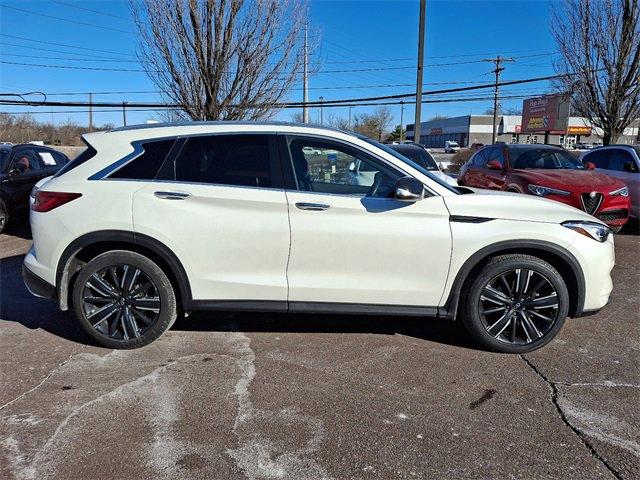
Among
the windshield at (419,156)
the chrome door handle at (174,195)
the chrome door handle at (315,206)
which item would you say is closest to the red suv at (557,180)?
the windshield at (419,156)

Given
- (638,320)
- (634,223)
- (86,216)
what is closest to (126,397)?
(86,216)

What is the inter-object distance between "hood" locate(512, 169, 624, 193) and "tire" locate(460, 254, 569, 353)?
4.43m

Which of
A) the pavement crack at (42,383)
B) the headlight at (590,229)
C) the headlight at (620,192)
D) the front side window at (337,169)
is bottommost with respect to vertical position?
the pavement crack at (42,383)

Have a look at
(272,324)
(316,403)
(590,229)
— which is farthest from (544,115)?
(316,403)

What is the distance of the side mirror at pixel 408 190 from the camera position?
143 inches

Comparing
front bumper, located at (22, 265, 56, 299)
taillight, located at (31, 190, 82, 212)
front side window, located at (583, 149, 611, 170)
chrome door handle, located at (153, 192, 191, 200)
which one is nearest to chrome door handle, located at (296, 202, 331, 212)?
chrome door handle, located at (153, 192, 191, 200)

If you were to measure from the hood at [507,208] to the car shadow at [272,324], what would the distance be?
114 cm

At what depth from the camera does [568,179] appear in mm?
7922

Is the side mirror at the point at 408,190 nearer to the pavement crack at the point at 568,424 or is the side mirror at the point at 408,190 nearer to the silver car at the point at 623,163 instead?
the pavement crack at the point at 568,424

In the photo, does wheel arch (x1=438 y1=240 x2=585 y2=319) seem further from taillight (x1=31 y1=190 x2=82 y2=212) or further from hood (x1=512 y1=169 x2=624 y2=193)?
hood (x1=512 y1=169 x2=624 y2=193)

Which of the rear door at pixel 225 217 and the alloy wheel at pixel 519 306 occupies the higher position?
the rear door at pixel 225 217

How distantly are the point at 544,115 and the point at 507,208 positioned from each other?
54768 mm

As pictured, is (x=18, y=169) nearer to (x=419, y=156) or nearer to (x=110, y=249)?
(x=110, y=249)

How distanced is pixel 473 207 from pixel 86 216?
117 inches
